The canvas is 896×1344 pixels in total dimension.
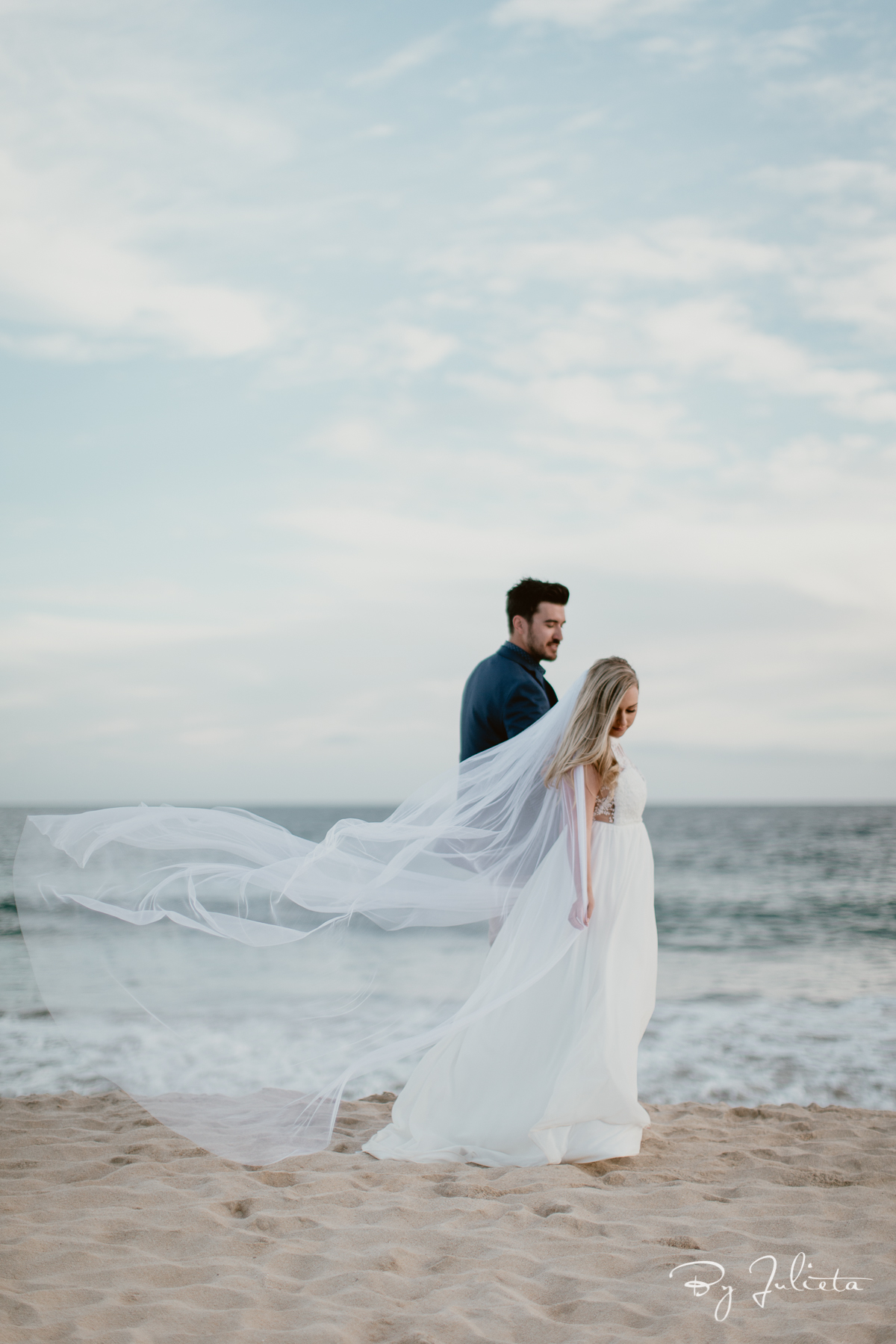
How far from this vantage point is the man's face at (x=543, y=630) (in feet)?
14.5

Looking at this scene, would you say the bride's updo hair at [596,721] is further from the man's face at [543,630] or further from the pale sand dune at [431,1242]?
the pale sand dune at [431,1242]

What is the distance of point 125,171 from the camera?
949 cm

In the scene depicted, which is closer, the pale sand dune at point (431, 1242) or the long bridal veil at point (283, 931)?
the pale sand dune at point (431, 1242)

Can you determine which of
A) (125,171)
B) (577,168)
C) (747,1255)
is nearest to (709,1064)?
(747,1255)

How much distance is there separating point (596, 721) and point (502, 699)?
2.22 ft

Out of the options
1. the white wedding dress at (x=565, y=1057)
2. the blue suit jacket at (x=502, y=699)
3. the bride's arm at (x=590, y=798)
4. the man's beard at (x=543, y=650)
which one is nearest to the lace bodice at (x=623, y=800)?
the white wedding dress at (x=565, y=1057)

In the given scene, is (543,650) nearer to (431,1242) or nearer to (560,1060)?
(560,1060)

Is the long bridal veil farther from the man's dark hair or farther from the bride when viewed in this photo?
the man's dark hair

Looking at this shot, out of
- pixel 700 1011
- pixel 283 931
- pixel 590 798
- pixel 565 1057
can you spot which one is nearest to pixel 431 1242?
pixel 565 1057

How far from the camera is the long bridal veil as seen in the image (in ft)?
Answer: 12.3

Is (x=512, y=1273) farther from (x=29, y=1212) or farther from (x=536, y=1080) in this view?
(x=29, y=1212)

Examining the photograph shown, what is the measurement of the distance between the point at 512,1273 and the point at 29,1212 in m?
1.79

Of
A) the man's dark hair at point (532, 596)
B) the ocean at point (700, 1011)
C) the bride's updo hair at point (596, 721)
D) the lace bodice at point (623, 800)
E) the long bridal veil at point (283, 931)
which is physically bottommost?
the ocean at point (700, 1011)

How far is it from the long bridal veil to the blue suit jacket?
247 mm
